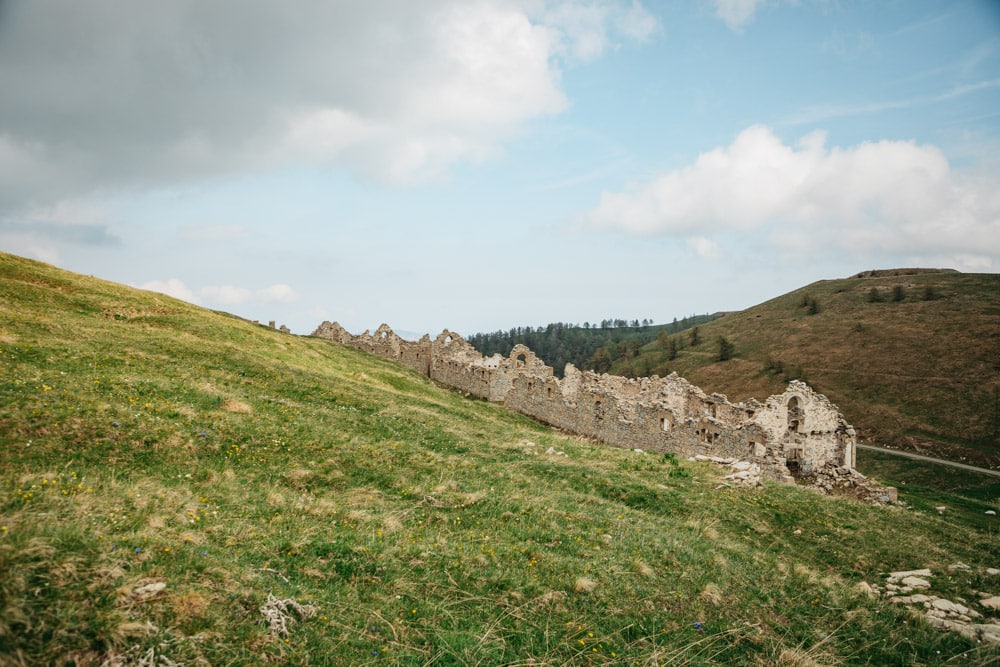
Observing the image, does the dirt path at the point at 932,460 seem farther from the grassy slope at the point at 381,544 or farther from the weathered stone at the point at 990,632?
the weathered stone at the point at 990,632

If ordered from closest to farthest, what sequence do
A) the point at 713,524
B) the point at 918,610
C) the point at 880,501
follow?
the point at 918,610, the point at 713,524, the point at 880,501

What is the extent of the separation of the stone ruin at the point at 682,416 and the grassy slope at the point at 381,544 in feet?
22.5

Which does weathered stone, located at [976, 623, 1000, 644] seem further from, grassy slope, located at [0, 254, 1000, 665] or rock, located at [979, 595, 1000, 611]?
rock, located at [979, 595, 1000, 611]

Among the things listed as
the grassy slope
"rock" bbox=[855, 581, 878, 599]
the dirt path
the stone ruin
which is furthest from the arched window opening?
the dirt path

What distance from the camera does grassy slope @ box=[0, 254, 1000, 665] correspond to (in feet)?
19.6

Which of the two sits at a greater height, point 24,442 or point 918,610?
point 24,442

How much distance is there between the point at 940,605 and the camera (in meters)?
10.0

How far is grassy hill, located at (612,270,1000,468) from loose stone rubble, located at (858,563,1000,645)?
56.7 meters

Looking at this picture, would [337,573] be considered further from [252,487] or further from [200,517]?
[252,487]

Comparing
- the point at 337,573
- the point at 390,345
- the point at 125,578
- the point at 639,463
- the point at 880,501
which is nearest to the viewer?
the point at 125,578

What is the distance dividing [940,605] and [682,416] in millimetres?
20528

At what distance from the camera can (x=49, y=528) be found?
6289mm

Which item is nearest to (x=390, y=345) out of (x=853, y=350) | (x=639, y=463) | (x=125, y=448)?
(x=639, y=463)

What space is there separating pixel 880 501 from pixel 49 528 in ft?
97.6
